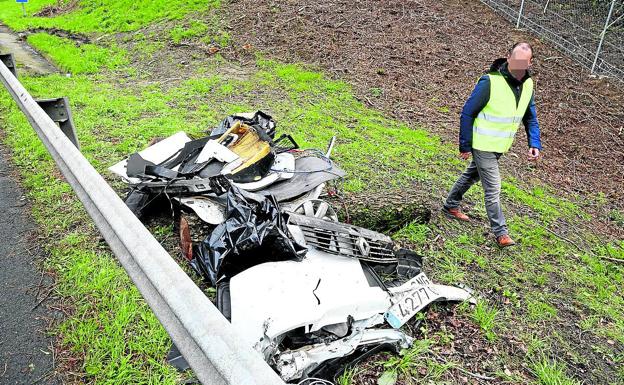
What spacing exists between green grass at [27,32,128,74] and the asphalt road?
7.00 meters

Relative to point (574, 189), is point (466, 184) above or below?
above

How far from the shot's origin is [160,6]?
13977 mm

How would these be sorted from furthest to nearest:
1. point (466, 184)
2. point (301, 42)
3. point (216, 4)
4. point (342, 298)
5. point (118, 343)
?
1. point (216, 4)
2. point (301, 42)
3. point (466, 184)
4. point (342, 298)
5. point (118, 343)

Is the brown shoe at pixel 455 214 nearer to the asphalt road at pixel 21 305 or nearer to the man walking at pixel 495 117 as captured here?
the man walking at pixel 495 117

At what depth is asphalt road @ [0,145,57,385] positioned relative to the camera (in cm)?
215

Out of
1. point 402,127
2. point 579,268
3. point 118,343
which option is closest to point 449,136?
point 402,127

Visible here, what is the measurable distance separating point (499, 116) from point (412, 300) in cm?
257

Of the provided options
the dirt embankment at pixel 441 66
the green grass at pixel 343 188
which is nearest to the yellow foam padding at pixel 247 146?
the green grass at pixel 343 188

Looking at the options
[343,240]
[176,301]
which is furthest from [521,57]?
[176,301]

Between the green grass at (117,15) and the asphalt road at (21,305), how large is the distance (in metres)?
11.1

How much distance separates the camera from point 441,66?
11.0m

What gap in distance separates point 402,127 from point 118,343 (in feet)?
21.8

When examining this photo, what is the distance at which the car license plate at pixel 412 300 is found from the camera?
123 inches

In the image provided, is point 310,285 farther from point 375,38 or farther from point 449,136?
point 375,38
